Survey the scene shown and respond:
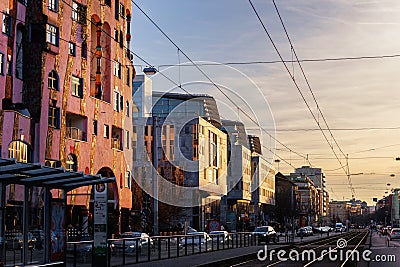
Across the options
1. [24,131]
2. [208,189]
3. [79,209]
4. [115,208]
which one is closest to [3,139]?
[24,131]

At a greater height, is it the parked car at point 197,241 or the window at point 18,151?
the window at point 18,151

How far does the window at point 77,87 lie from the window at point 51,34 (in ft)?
15.1

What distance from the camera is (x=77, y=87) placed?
198 ft

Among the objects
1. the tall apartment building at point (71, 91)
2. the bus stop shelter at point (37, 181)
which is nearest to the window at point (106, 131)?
the tall apartment building at point (71, 91)

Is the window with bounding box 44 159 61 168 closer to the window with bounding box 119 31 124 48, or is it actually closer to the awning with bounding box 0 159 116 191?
the window with bounding box 119 31 124 48

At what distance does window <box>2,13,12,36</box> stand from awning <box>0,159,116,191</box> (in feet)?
89.5

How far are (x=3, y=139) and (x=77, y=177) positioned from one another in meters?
26.9

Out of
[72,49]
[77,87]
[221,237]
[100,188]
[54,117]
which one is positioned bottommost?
[221,237]

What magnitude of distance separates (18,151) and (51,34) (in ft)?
32.0

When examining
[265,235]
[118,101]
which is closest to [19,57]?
[118,101]

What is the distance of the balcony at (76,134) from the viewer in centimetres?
5938

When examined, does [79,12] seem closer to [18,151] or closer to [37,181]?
[18,151]

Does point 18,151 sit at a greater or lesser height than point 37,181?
greater

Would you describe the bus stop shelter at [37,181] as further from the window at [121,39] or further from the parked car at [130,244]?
the window at [121,39]
